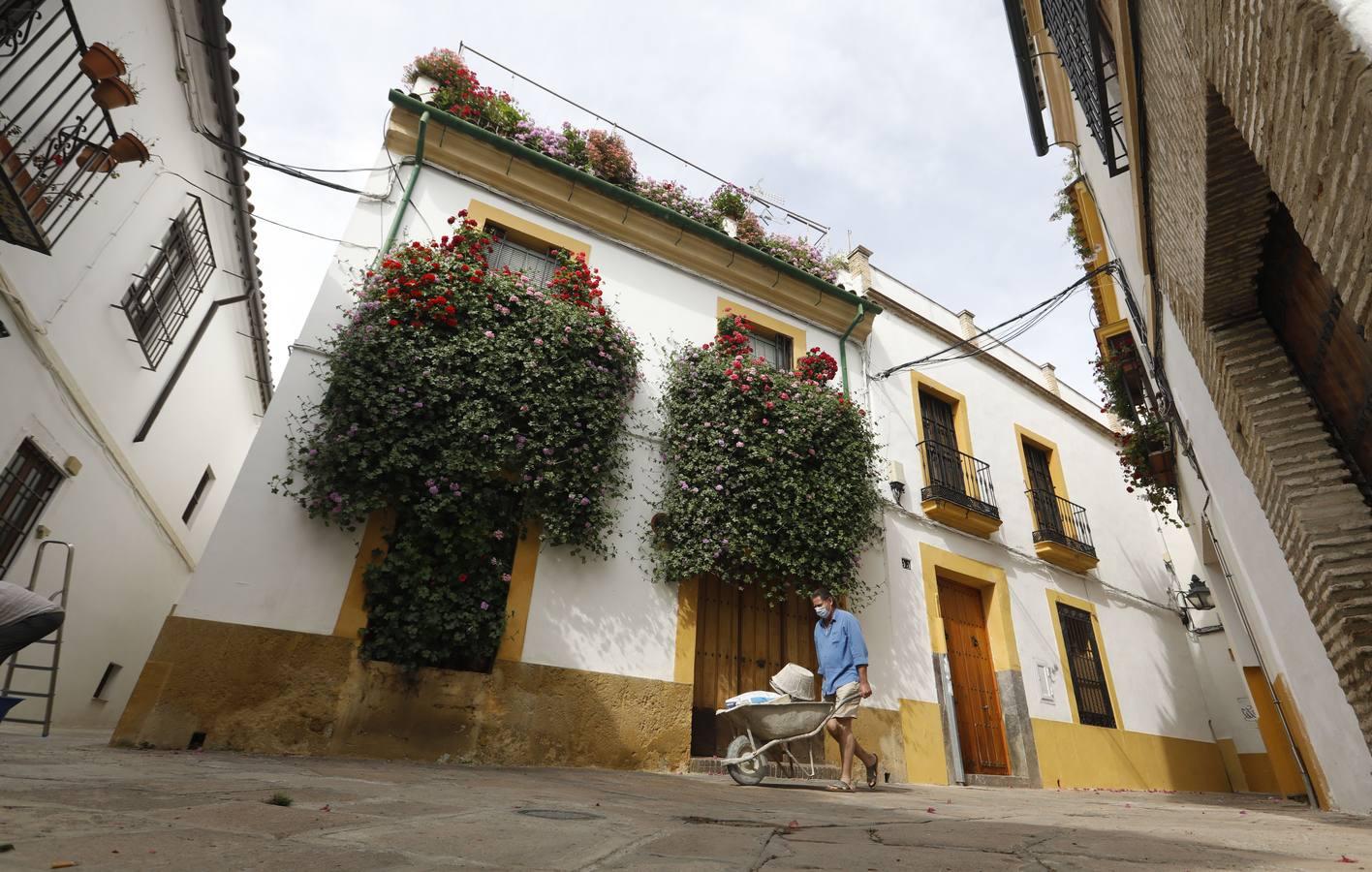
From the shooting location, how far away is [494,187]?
7.52m

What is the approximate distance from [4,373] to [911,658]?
8775mm

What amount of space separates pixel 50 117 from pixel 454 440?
397 cm

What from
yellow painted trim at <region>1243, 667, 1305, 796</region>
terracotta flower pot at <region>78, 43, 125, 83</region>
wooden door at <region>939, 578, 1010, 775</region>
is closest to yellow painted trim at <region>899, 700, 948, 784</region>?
wooden door at <region>939, 578, 1010, 775</region>

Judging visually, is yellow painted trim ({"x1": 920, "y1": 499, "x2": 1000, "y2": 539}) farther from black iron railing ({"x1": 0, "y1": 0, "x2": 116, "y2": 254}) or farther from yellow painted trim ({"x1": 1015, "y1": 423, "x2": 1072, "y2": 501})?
black iron railing ({"x1": 0, "y1": 0, "x2": 116, "y2": 254})

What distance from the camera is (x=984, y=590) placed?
364 inches

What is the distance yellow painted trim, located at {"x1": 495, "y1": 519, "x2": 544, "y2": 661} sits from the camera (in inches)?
220

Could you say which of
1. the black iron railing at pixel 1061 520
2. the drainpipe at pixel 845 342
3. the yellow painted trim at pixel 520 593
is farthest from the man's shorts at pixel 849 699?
the black iron railing at pixel 1061 520

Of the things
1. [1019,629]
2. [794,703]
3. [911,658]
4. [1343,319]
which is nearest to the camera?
[1343,319]

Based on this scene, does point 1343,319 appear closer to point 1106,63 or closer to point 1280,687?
point 1106,63

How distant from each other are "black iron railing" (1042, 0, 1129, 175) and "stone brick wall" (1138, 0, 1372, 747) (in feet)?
1.91

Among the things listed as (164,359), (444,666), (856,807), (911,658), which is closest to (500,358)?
(444,666)

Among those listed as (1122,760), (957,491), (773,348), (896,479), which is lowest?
(1122,760)

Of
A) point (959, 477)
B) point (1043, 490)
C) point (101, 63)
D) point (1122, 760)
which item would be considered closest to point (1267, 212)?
point (959, 477)

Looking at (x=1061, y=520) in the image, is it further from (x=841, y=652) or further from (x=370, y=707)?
(x=370, y=707)
